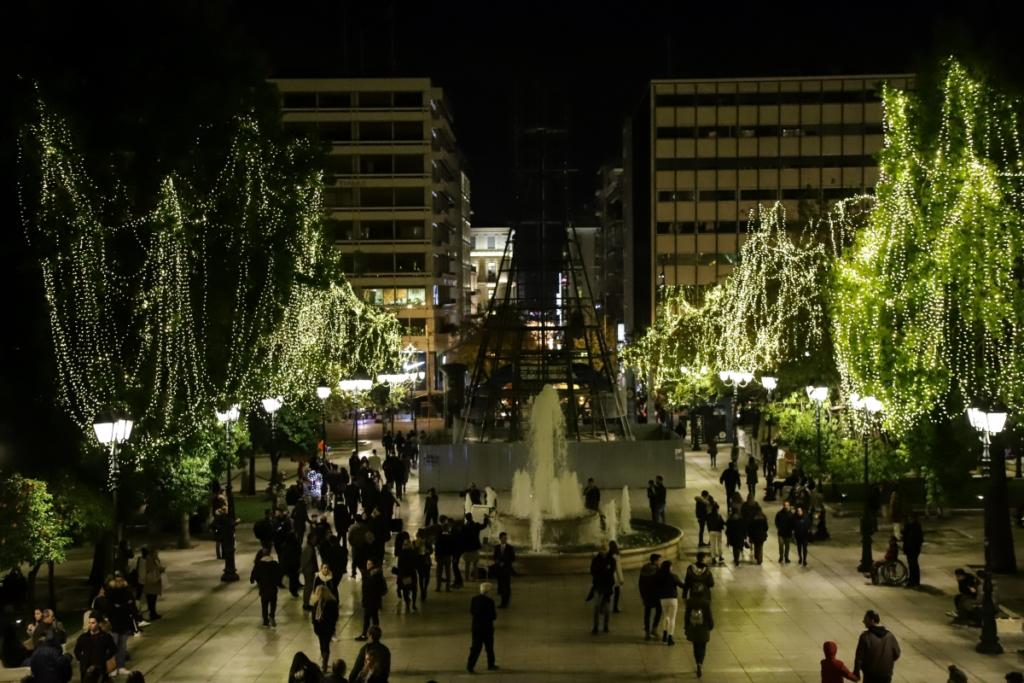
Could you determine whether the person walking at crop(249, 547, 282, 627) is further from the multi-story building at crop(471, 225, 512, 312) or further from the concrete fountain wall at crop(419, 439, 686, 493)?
the multi-story building at crop(471, 225, 512, 312)

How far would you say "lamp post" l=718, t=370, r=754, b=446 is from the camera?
50.7 metres

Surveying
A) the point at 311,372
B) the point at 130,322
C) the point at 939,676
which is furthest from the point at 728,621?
the point at 311,372

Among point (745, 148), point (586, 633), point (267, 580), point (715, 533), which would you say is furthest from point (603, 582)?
point (745, 148)

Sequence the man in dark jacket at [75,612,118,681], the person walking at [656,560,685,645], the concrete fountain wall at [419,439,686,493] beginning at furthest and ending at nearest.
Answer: the concrete fountain wall at [419,439,686,493] → the person walking at [656,560,685,645] → the man in dark jacket at [75,612,118,681]

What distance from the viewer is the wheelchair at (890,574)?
25486 mm

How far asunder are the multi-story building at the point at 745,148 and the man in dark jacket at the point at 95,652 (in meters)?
88.7

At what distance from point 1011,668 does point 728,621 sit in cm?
477

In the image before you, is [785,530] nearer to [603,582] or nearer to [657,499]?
[657,499]

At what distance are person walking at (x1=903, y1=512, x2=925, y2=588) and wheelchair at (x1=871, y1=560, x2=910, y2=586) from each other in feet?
0.37

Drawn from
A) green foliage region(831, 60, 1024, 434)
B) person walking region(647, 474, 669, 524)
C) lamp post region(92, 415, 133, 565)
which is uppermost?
green foliage region(831, 60, 1024, 434)

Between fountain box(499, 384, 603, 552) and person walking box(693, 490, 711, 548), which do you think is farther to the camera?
person walking box(693, 490, 711, 548)

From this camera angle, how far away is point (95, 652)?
52.9 feet

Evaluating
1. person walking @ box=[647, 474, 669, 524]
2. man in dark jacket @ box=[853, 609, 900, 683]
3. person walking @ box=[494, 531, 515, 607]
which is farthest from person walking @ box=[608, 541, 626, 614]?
person walking @ box=[647, 474, 669, 524]

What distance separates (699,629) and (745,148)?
8797 centimetres
